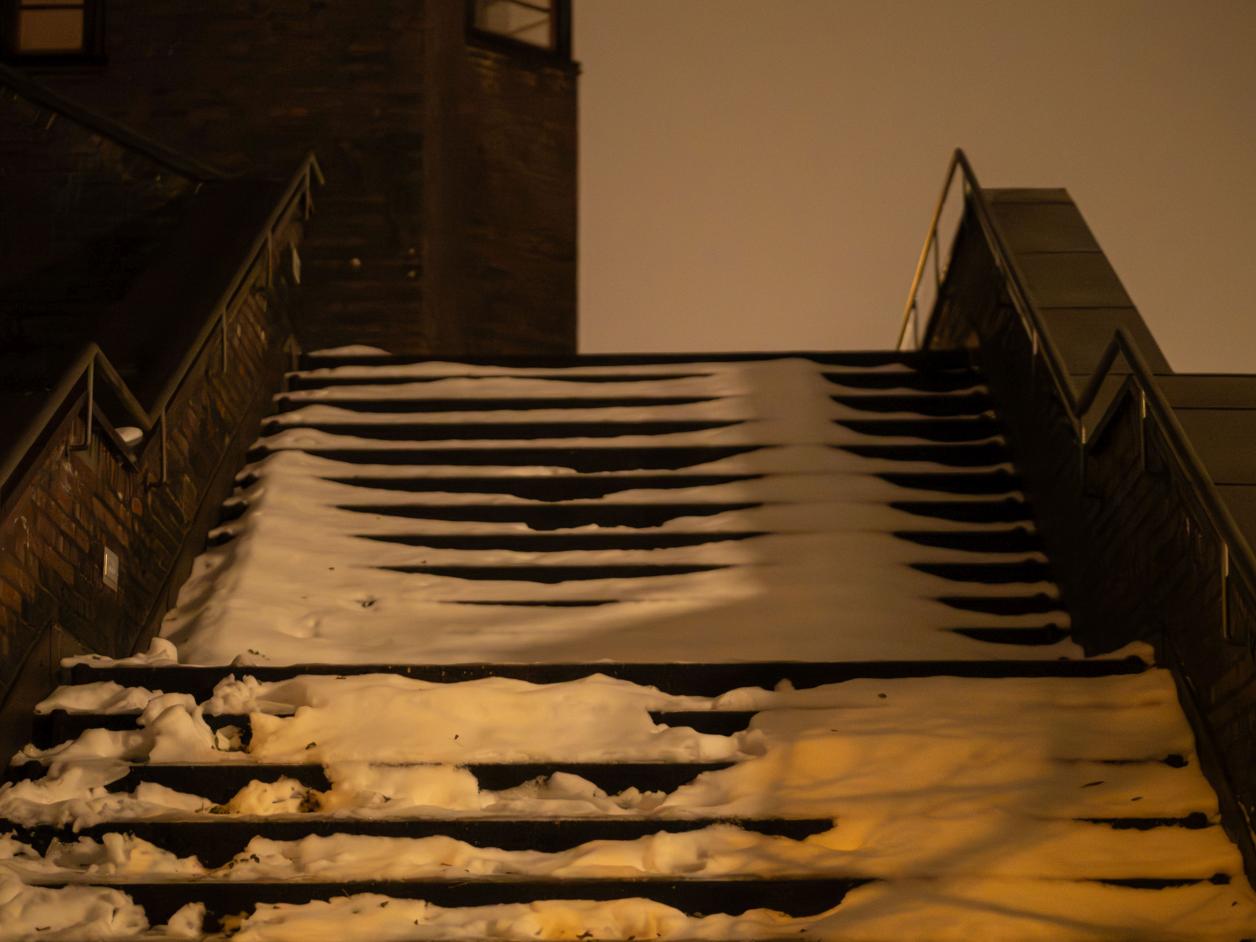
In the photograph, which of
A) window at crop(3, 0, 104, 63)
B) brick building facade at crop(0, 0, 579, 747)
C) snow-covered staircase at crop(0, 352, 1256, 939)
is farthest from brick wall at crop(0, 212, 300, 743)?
window at crop(3, 0, 104, 63)

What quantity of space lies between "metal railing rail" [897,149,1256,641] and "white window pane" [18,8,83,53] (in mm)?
6270

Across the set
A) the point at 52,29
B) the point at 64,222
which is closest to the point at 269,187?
the point at 64,222

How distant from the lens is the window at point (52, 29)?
11.4 metres

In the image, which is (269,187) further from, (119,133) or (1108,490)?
(1108,490)

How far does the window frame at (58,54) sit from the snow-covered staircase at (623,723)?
16.7ft

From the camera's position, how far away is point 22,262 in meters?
10.1

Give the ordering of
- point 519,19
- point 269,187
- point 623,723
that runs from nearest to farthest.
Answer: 1. point 623,723
2. point 269,187
3. point 519,19

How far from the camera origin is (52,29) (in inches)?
455

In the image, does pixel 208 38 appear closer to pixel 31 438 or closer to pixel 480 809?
pixel 31 438

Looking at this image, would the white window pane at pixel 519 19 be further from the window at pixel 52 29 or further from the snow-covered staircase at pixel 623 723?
the snow-covered staircase at pixel 623 723

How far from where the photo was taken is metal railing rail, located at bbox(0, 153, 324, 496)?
486 cm

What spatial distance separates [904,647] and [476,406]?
2.81 meters

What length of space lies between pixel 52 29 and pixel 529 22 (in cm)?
356

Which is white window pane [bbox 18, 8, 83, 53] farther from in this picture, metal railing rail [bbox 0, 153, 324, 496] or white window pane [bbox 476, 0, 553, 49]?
metal railing rail [bbox 0, 153, 324, 496]
